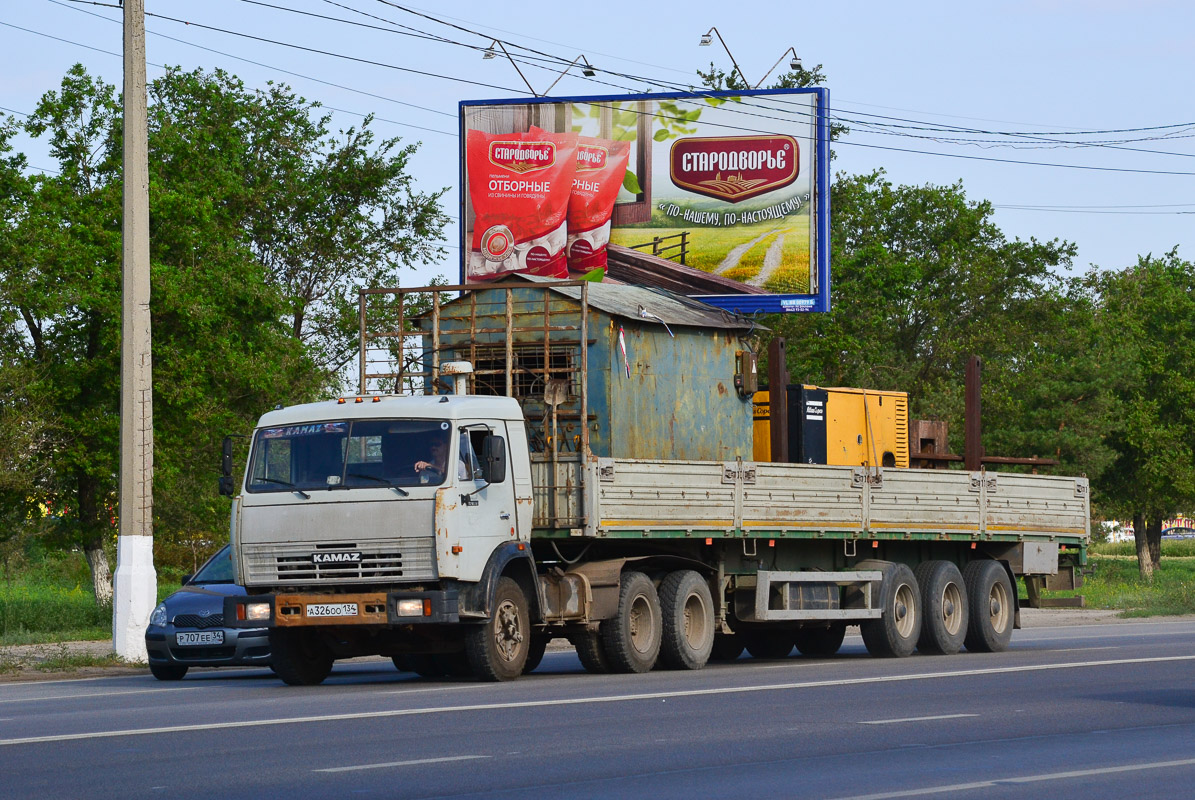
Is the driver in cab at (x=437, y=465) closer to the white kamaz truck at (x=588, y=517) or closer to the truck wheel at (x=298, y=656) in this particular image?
the white kamaz truck at (x=588, y=517)

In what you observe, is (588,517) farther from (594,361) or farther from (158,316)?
(158,316)

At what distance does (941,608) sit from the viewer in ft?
73.3

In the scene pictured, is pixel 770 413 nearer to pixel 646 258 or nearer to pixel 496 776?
pixel 646 258

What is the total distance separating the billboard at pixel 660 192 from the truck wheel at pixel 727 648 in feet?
28.7

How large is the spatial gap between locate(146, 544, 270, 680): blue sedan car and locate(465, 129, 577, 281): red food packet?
13437 millimetres

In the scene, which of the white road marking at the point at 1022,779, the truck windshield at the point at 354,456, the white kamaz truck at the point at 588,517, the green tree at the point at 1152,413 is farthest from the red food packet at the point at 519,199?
the green tree at the point at 1152,413

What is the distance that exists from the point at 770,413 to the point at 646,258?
8156 mm

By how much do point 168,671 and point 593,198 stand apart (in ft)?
47.3

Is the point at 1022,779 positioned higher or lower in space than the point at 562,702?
higher

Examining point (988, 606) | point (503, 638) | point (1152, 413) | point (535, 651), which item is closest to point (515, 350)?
point (535, 651)

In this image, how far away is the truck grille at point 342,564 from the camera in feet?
52.6

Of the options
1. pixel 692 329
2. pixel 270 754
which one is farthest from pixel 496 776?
pixel 692 329

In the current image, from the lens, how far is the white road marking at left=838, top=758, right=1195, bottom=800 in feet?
28.7

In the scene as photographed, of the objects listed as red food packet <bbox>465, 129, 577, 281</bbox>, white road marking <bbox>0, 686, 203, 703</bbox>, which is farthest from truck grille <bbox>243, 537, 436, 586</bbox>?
red food packet <bbox>465, 129, 577, 281</bbox>
